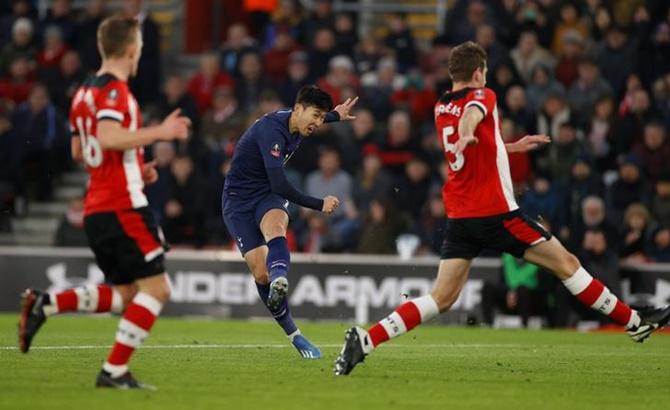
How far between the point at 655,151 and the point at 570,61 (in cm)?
238

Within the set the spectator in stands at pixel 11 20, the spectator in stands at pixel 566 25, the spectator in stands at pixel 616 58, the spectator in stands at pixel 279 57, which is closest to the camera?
the spectator in stands at pixel 616 58

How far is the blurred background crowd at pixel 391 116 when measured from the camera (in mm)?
20781

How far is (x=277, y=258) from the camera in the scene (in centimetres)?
1205

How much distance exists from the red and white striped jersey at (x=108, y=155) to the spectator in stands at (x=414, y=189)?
12.4 m

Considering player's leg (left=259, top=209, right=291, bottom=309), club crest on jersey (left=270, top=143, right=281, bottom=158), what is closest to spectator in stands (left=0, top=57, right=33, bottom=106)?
player's leg (left=259, top=209, right=291, bottom=309)

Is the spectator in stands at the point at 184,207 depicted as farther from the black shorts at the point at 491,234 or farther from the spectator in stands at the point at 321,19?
the black shorts at the point at 491,234

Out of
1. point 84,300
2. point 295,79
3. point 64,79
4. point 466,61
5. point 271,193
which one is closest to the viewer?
point 84,300

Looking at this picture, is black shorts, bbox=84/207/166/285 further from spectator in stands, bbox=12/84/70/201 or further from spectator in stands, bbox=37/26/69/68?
spectator in stands, bbox=37/26/69/68

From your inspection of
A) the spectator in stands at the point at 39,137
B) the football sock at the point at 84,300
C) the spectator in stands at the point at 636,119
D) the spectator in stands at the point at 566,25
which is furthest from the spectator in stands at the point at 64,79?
the football sock at the point at 84,300

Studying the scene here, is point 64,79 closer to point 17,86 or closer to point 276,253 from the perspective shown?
point 17,86

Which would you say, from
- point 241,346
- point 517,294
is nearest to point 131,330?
point 241,346

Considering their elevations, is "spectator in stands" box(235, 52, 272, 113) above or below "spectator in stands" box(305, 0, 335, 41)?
below

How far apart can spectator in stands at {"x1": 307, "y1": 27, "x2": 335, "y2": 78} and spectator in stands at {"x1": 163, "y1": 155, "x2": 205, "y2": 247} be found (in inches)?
106

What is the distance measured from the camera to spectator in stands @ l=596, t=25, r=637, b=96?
22.2 m
